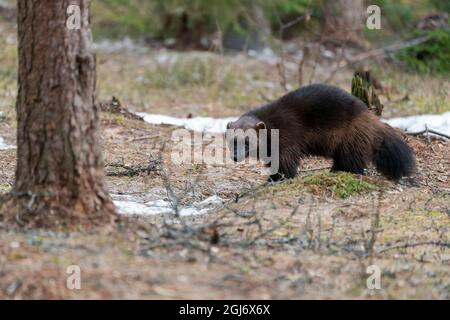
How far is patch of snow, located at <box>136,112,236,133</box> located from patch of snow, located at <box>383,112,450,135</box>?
2.14m

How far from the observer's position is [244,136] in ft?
25.5

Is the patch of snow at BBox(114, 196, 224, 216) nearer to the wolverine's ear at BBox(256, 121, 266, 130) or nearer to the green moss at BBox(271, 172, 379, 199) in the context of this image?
the green moss at BBox(271, 172, 379, 199)

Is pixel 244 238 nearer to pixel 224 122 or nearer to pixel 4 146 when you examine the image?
pixel 4 146

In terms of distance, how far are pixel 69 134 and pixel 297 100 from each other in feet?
10.9

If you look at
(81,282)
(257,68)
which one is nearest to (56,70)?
(81,282)

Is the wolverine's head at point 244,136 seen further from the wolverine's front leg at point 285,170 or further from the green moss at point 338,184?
the green moss at point 338,184

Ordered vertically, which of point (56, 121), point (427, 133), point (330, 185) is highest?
point (56, 121)

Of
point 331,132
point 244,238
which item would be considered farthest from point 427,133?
point 244,238

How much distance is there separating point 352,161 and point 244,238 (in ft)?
8.97

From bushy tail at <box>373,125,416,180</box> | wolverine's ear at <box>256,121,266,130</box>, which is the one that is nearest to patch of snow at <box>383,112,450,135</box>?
bushy tail at <box>373,125,416,180</box>

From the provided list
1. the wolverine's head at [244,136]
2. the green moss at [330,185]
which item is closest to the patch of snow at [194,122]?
the wolverine's head at [244,136]

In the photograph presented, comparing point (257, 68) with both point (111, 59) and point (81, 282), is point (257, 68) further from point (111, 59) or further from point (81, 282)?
point (81, 282)

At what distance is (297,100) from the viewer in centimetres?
767
